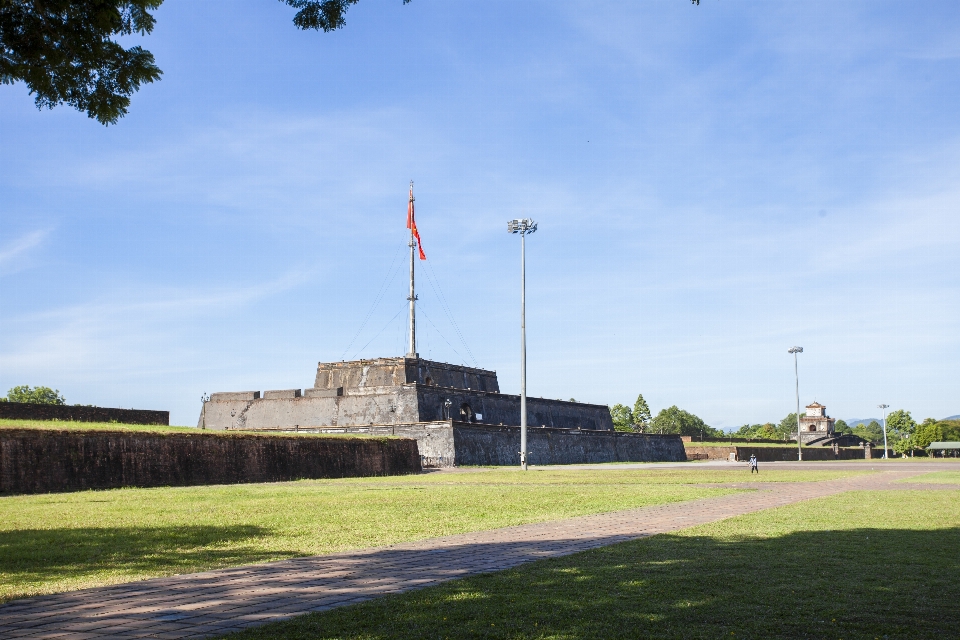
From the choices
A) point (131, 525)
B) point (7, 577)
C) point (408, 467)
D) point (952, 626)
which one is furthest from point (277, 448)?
point (952, 626)

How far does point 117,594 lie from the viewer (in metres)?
5.83

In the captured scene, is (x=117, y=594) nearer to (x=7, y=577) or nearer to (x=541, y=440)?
(x=7, y=577)

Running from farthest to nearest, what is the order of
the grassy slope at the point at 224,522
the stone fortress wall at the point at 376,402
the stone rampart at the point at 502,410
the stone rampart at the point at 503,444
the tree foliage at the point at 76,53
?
the stone rampart at the point at 502,410
the stone fortress wall at the point at 376,402
the stone rampart at the point at 503,444
the grassy slope at the point at 224,522
the tree foliage at the point at 76,53

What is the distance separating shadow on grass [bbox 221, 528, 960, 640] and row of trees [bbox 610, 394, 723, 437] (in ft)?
255

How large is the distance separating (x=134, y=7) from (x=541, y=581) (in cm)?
539

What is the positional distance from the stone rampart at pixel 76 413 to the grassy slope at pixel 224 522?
9.83 metres

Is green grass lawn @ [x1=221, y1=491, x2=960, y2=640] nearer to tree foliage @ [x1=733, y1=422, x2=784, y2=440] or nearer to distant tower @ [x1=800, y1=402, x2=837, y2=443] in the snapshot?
distant tower @ [x1=800, y1=402, x2=837, y2=443]

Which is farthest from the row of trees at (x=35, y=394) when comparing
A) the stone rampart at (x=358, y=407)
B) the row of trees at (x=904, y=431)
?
the row of trees at (x=904, y=431)

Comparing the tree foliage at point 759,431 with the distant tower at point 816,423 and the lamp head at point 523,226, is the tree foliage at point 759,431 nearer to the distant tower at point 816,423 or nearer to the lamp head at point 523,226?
the distant tower at point 816,423

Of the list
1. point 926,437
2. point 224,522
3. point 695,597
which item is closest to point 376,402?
point 224,522

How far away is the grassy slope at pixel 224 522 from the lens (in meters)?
7.32

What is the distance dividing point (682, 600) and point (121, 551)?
5.65 metres

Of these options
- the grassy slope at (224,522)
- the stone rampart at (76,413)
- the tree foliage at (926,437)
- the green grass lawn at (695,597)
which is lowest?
the tree foliage at (926,437)

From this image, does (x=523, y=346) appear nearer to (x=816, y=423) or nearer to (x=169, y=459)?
(x=169, y=459)
